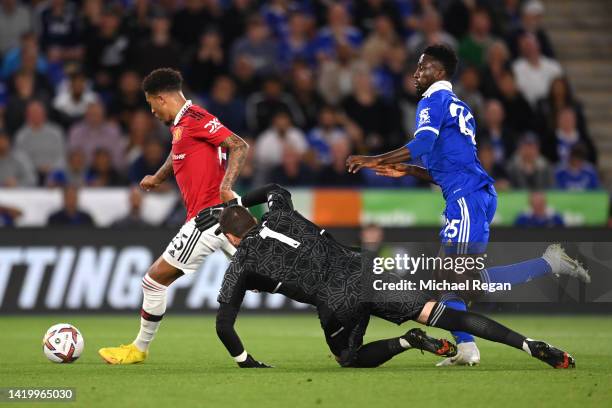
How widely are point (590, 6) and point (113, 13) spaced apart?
9.70m

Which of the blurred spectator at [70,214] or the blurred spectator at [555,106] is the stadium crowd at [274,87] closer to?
the blurred spectator at [555,106]

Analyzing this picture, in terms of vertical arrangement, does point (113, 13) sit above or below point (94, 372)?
above

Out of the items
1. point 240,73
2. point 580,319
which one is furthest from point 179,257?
point 240,73

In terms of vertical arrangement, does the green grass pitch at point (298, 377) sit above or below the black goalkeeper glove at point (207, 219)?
below

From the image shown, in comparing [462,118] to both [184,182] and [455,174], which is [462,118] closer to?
[455,174]

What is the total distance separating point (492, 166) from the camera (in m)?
18.7

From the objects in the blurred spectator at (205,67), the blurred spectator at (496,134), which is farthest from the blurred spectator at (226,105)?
the blurred spectator at (496,134)

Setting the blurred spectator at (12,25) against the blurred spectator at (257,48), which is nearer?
→ the blurred spectator at (257,48)

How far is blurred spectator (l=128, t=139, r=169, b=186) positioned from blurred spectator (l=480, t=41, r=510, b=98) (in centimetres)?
599

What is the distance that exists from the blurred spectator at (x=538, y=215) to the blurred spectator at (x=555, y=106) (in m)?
2.94

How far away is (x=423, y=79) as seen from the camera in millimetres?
9742

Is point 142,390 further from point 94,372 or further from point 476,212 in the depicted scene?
point 476,212

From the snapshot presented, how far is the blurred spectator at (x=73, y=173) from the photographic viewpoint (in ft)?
58.6

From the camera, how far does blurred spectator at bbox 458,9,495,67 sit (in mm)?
21406
